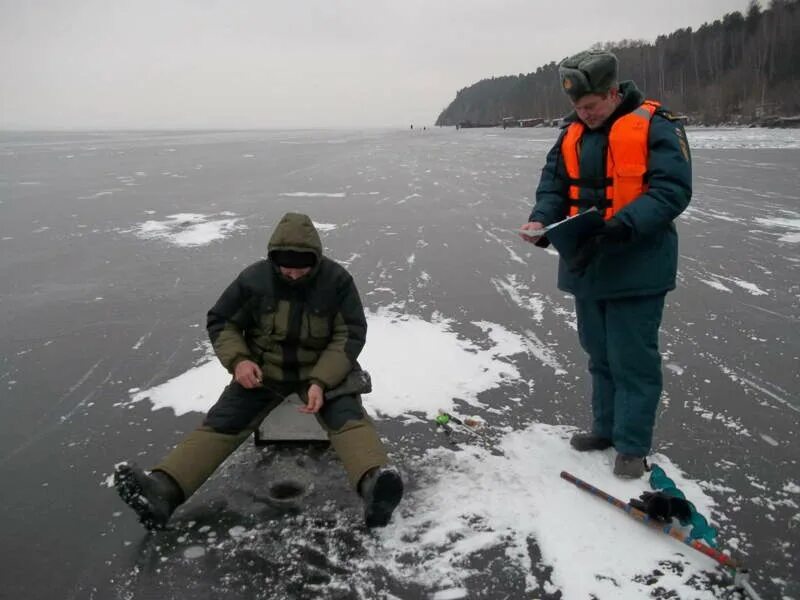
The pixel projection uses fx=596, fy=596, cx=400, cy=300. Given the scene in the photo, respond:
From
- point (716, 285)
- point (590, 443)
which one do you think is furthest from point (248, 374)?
point (716, 285)

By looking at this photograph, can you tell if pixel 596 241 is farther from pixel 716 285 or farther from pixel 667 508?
pixel 716 285

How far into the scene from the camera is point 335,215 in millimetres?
10445

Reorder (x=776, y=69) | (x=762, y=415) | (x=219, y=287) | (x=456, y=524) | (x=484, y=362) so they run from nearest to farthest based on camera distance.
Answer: (x=456, y=524), (x=762, y=415), (x=484, y=362), (x=219, y=287), (x=776, y=69)

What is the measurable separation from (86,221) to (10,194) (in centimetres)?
573

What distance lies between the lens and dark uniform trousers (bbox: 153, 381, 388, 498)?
2705 millimetres

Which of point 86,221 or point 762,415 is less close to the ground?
point 86,221

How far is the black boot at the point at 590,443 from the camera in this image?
3.21 m

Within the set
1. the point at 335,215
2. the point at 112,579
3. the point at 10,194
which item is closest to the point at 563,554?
the point at 112,579

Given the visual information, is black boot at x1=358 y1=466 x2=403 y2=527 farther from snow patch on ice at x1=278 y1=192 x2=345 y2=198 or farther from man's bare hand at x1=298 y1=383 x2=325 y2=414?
snow patch on ice at x1=278 y1=192 x2=345 y2=198

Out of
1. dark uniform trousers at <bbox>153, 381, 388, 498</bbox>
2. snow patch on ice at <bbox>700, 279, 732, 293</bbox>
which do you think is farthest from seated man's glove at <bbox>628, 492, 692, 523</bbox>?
snow patch on ice at <bbox>700, 279, 732, 293</bbox>

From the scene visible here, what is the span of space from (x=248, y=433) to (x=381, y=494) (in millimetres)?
843

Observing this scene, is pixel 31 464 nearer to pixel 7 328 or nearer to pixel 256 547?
pixel 256 547

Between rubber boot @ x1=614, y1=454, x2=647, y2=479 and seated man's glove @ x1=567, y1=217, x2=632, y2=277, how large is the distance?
935 millimetres

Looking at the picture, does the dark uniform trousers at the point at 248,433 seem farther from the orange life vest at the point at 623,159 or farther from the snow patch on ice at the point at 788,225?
the snow patch on ice at the point at 788,225
